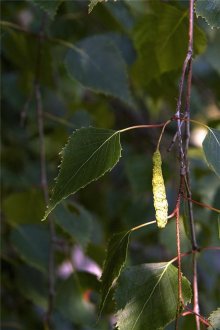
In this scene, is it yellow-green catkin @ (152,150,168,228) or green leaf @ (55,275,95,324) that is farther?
green leaf @ (55,275,95,324)

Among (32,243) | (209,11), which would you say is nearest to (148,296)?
(209,11)

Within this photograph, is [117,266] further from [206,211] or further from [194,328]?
[206,211]

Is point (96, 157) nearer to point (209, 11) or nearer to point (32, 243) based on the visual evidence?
point (209, 11)

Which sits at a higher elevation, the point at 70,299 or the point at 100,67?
the point at 100,67

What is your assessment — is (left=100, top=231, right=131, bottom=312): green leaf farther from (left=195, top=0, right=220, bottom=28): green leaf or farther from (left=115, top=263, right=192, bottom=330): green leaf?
(left=195, top=0, right=220, bottom=28): green leaf

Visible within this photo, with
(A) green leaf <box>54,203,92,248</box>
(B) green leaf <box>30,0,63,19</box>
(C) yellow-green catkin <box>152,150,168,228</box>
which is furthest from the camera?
(A) green leaf <box>54,203,92,248</box>

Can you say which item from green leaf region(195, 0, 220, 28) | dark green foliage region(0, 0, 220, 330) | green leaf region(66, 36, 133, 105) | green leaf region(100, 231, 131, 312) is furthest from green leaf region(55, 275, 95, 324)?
green leaf region(195, 0, 220, 28)
